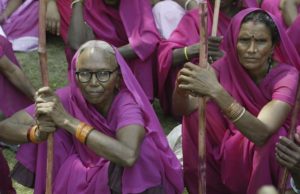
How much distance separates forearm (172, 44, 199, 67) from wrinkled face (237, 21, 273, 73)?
1105 mm

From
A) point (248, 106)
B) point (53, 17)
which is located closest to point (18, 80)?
point (53, 17)

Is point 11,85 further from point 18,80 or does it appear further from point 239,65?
point 239,65

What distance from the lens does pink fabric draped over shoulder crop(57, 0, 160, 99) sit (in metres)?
5.35

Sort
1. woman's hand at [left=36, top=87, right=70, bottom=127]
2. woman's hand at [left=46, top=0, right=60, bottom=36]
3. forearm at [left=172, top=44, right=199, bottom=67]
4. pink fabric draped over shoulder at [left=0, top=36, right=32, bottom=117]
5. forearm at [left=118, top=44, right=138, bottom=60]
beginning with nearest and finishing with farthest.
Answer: woman's hand at [left=36, top=87, right=70, bottom=127] < pink fabric draped over shoulder at [left=0, top=36, right=32, bottom=117] < forearm at [left=172, top=44, right=199, bottom=67] < forearm at [left=118, top=44, right=138, bottom=60] < woman's hand at [left=46, top=0, right=60, bottom=36]

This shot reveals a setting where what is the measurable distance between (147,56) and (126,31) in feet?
0.83

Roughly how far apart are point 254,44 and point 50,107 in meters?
1.21

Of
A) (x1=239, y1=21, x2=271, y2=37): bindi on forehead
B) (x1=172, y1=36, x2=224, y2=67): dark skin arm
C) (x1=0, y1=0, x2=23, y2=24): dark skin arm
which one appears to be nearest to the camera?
(x1=239, y1=21, x2=271, y2=37): bindi on forehead

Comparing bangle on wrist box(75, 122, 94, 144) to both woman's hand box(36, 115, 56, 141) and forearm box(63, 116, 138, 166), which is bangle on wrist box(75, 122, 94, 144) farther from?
woman's hand box(36, 115, 56, 141)

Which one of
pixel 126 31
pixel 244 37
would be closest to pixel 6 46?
pixel 126 31

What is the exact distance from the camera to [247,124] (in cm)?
360

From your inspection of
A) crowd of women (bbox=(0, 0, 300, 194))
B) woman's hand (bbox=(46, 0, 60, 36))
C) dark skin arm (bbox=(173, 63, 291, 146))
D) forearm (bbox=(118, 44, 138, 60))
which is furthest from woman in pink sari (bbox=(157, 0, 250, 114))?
dark skin arm (bbox=(173, 63, 291, 146))

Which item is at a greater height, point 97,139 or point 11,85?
point 97,139

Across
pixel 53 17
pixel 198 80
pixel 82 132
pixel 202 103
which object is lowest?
pixel 53 17

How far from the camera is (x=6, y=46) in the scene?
481cm
